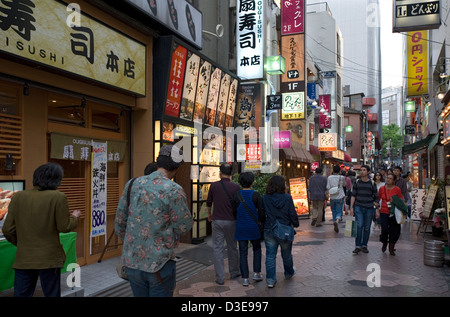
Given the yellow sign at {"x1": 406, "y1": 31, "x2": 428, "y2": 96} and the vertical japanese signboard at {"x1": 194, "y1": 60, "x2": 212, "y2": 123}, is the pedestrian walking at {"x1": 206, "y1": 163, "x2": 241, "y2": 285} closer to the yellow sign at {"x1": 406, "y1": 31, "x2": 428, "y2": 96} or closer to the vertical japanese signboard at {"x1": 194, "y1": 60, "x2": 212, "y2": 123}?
the vertical japanese signboard at {"x1": 194, "y1": 60, "x2": 212, "y2": 123}

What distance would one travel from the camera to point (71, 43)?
647 centimetres

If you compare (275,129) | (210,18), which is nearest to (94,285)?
(210,18)

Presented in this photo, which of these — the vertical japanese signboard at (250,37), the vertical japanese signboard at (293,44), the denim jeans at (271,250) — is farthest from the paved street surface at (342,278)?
the vertical japanese signboard at (293,44)

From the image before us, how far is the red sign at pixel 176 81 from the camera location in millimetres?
9625

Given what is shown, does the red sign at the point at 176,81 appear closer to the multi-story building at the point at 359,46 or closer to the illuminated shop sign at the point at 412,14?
the illuminated shop sign at the point at 412,14

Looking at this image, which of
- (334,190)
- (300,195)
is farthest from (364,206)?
(300,195)

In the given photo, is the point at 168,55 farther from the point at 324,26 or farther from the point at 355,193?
the point at 324,26

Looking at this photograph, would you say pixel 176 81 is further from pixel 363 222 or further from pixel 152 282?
pixel 152 282

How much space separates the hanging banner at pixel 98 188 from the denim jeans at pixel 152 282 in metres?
4.65

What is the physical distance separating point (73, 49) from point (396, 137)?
93.8 meters

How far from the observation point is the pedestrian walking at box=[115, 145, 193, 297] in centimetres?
340

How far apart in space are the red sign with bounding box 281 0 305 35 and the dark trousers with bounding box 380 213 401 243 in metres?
12.2

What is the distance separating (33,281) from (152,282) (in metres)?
1.58

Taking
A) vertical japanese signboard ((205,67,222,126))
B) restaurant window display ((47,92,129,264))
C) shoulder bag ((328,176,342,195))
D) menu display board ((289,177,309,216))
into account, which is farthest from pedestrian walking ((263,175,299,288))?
menu display board ((289,177,309,216))
